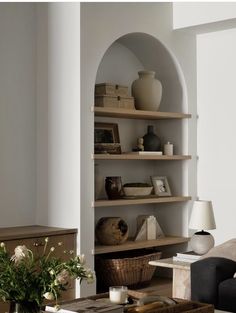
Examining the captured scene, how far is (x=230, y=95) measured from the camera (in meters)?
5.80

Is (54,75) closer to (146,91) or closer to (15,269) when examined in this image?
(146,91)

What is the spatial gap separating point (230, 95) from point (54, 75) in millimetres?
1679

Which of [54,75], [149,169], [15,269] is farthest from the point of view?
[149,169]

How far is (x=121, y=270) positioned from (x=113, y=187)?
713mm

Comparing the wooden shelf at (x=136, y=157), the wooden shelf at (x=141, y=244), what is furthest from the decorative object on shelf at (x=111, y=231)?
the wooden shelf at (x=136, y=157)

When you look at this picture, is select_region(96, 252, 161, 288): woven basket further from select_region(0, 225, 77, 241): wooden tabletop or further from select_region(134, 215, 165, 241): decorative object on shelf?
select_region(0, 225, 77, 241): wooden tabletop

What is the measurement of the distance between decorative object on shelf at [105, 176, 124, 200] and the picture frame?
535mm

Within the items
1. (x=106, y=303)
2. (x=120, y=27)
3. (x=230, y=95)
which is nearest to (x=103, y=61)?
(x=120, y=27)

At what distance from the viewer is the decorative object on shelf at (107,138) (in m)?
5.32

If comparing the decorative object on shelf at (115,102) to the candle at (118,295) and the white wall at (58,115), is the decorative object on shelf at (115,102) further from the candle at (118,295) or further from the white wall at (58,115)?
the candle at (118,295)

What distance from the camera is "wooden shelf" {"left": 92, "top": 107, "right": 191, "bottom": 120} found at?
520cm

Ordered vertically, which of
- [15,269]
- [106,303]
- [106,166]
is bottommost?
[106,303]

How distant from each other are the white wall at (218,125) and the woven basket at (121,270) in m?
0.89

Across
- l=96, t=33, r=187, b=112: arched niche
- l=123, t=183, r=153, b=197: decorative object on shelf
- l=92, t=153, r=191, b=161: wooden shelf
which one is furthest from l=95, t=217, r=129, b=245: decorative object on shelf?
l=96, t=33, r=187, b=112: arched niche
